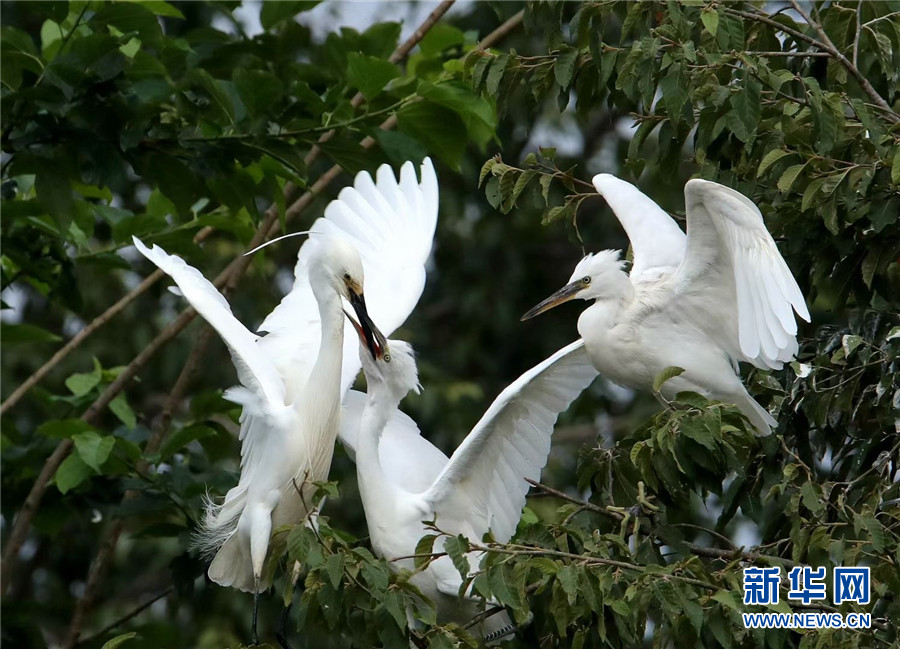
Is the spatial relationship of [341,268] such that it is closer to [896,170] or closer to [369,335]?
[369,335]

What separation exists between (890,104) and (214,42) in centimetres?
256

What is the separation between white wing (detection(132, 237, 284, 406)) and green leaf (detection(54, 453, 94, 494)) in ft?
2.84

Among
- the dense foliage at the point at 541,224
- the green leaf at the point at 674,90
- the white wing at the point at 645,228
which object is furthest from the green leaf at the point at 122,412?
the green leaf at the point at 674,90

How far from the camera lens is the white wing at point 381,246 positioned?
4.61 m

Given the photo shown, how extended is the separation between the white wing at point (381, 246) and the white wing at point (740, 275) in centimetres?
121

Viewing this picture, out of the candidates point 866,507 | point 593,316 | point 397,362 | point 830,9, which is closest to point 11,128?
point 397,362

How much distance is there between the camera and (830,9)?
12.1 feet

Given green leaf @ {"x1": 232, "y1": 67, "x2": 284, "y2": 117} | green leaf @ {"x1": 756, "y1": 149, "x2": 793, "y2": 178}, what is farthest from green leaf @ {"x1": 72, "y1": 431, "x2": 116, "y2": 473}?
green leaf @ {"x1": 756, "y1": 149, "x2": 793, "y2": 178}

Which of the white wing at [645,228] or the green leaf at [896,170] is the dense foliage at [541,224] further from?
the white wing at [645,228]

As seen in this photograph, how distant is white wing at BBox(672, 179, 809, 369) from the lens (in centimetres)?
327

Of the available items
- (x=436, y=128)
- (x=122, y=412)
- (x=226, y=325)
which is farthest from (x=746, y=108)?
(x=122, y=412)

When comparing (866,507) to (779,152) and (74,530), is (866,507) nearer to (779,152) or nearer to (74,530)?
(779,152)

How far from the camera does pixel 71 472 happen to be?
4.46 metres

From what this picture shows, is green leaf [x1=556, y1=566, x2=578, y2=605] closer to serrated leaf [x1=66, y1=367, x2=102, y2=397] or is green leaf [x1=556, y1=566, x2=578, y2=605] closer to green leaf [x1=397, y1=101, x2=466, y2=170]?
green leaf [x1=397, y1=101, x2=466, y2=170]
